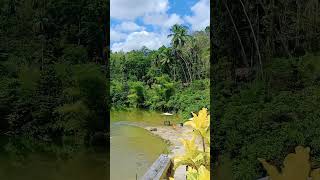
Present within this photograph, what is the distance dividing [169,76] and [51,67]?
69.6 inches

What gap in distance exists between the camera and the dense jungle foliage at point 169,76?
4.17 metres

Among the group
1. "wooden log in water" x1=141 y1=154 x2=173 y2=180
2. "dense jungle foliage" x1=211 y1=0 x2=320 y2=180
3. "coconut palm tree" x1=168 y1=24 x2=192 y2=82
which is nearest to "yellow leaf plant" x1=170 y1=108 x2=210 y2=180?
"wooden log in water" x1=141 y1=154 x2=173 y2=180

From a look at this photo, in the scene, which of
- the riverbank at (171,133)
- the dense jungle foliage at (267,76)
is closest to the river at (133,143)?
the riverbank at (171,133)

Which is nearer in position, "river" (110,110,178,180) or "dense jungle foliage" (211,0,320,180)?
"dense jungle foliage" (211,0,320,180)

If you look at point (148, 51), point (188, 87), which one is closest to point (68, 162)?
point (188, 87)

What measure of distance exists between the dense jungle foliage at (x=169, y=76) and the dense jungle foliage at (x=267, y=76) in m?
1.13

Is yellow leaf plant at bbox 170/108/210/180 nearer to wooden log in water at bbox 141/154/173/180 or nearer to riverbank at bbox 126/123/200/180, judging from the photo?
wooden log in water at bbox 141/154/173/180

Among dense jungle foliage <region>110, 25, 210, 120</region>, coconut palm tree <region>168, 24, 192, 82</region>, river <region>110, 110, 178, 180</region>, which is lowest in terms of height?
river <region>110, 110, 178, 180</region>

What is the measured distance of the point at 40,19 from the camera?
9.95 ft

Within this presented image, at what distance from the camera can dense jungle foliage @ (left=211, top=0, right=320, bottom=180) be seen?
2.85 m

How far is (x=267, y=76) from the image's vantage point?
2873 millimetres

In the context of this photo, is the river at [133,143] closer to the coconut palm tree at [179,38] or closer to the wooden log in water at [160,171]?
the coconut palm tree at [179,38]

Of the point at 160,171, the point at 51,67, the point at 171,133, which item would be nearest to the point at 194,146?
the point at 160,171

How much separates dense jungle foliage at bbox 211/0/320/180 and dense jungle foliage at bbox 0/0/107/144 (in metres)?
0.88
